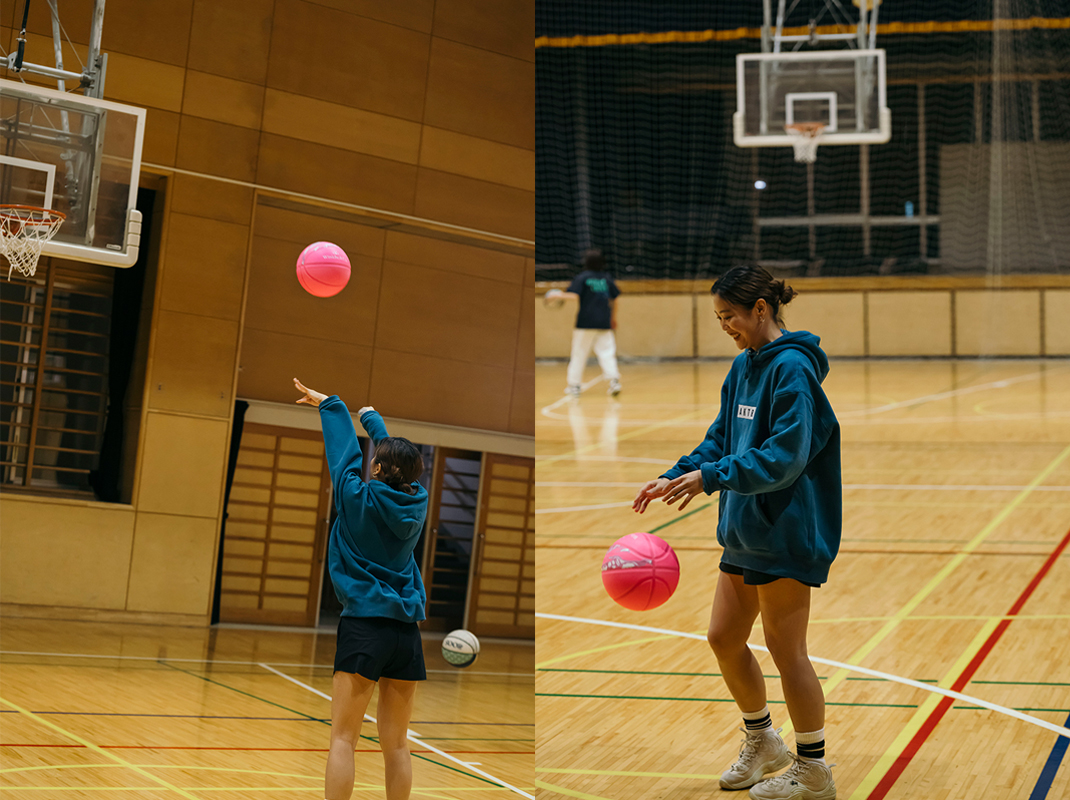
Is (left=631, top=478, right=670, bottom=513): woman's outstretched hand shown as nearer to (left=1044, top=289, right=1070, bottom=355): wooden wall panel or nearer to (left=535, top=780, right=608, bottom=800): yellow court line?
(left=535, top=780, right=608, bottom=800): yellow court line

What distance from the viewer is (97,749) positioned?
16.0ft

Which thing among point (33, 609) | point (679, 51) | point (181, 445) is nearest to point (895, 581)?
point (181, 445)

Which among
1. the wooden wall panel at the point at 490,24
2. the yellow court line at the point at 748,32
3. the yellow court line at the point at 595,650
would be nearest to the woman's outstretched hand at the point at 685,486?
the yellow court line at the point at 595,650

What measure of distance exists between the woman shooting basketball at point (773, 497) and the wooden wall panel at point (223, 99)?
735 cm

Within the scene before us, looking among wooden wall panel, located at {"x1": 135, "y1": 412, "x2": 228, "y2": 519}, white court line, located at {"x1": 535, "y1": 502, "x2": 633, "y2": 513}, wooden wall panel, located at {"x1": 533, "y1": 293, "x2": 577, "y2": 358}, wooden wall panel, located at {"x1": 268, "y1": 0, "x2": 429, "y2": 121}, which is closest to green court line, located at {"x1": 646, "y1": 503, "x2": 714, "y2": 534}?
white court line, located at {"x1": 535, "y1": 502, "x2": 633, "y2": 513}

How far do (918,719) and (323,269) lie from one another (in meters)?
2.97

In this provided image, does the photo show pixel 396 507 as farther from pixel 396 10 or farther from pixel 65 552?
pixel 396 10

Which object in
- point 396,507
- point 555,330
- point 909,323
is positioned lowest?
point 396,507

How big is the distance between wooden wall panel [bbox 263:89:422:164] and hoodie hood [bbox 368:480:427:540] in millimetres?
7131

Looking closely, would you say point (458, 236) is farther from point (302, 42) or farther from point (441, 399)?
point (302, 42)

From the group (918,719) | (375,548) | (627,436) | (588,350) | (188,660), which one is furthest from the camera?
(588,350)

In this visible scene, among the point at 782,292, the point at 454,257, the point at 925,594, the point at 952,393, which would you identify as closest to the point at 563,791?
the point at 782,292

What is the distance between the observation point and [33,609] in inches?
348

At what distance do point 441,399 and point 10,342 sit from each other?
3.67 m
